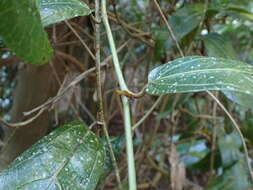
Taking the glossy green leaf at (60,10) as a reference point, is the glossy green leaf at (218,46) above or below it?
below

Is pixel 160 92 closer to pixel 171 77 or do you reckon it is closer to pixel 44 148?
pixel 171 77

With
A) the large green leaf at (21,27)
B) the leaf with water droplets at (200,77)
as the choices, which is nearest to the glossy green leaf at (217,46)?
the leaf with water droplets at (200,77)

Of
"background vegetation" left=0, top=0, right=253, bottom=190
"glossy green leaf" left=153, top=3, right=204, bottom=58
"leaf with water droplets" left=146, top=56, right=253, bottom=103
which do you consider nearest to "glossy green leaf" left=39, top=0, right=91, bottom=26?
"background vegetation" left=0, top=0, right=253, bottom=190

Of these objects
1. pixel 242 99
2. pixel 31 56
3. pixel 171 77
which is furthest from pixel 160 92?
pixel 242 99

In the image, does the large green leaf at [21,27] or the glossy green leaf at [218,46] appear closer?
the large green leaf at [21,27]

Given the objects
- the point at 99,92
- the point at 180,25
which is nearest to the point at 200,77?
the point at 99,92

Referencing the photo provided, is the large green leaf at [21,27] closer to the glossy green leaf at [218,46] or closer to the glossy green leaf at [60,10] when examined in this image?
the glossy green leaf at [60,10]

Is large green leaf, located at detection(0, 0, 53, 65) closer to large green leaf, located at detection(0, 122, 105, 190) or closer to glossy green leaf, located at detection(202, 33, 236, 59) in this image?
large green leaf, located at detection(0, 122, 105, 190)
